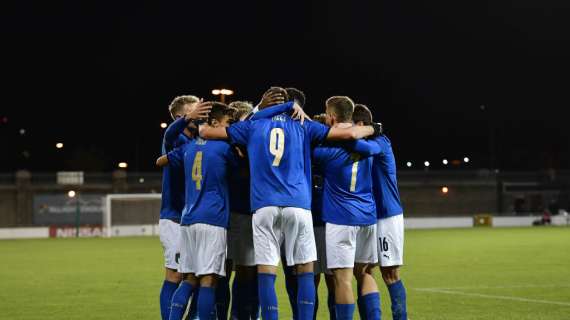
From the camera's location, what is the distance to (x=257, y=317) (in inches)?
422

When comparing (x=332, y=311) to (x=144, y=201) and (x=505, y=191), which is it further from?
(x=505, y=191)

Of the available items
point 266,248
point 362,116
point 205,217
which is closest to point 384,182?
point 362,116

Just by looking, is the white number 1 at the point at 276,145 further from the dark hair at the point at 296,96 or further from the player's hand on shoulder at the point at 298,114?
the dark hair at the point at 296,96

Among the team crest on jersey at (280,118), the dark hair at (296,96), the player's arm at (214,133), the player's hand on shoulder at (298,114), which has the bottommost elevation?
the player's arm at (214,133)

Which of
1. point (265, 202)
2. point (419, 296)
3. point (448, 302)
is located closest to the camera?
point (265, 202)

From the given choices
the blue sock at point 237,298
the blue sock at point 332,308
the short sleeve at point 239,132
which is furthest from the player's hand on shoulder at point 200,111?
the blue sock at point 332,308

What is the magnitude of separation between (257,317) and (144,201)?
44.0 m

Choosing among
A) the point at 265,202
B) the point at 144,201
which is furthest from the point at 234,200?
the point at 144,201

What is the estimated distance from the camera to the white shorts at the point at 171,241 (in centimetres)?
1080

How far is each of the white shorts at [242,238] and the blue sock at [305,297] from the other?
37.4 inches

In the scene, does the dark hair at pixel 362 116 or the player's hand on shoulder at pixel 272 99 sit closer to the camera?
the player's hand on shoulder at pixel 272 99

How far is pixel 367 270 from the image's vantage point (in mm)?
10406

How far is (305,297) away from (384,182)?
2.09 m

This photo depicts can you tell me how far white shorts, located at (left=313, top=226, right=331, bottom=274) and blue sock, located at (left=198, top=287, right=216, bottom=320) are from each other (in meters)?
1.35
